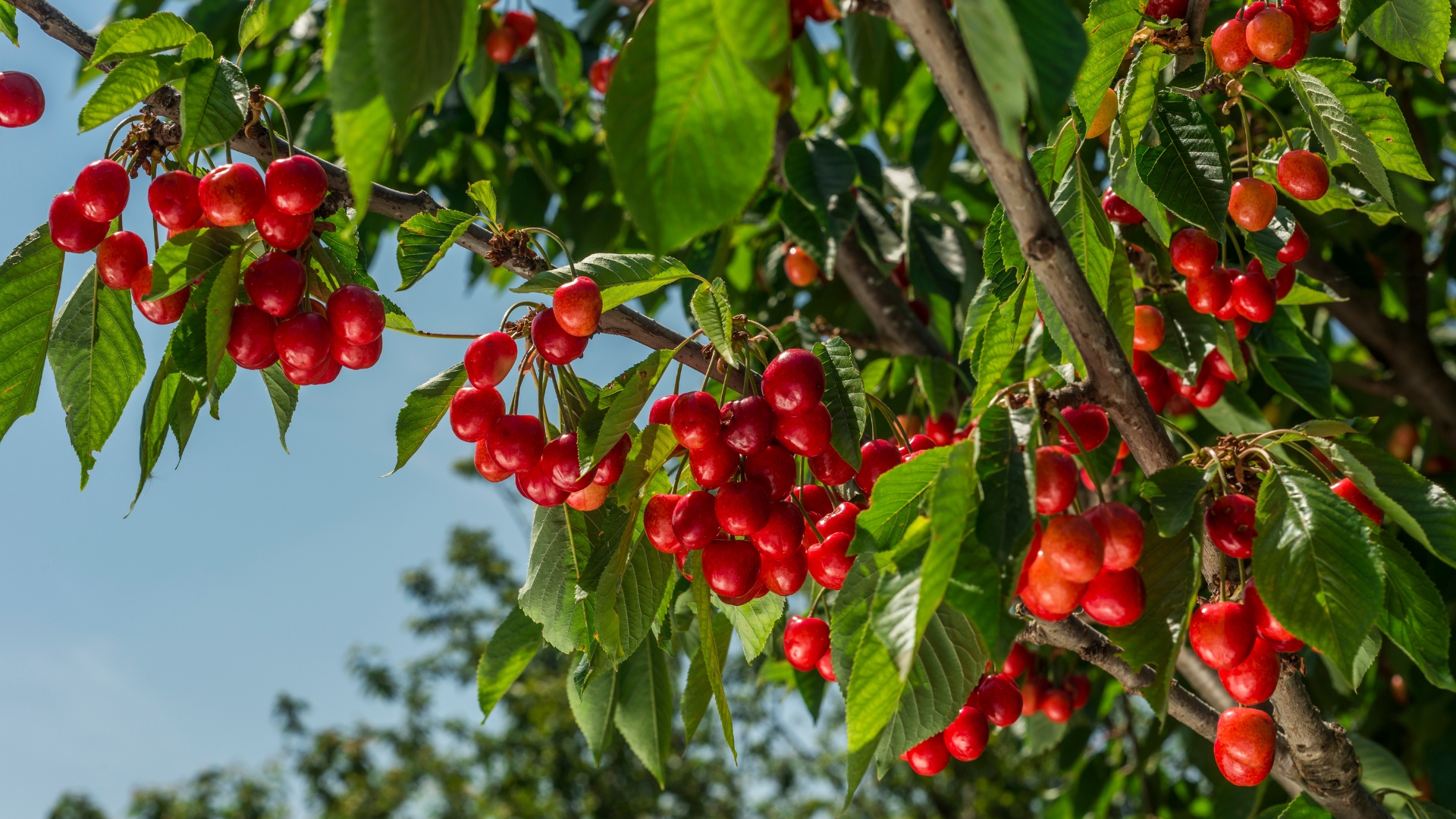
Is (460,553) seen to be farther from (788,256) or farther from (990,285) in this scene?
(990,285)

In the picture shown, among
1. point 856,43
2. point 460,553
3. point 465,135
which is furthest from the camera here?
point 460,553

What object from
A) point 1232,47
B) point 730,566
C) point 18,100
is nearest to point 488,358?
point 730,566

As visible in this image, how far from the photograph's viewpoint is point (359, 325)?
886mm

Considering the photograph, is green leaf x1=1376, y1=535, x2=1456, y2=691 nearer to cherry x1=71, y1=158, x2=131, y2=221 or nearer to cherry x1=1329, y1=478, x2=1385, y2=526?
cherry x1=1329, y1=478, x2=1385, y2=526

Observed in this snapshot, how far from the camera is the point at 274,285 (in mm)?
857

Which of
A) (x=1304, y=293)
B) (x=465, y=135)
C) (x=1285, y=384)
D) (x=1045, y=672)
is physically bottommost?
(x=1045, y=672)

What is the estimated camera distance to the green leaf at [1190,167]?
38.2 inches

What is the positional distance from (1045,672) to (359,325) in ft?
5.61

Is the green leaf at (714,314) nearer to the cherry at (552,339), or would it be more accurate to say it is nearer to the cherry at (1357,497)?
the cherry at (552,339)

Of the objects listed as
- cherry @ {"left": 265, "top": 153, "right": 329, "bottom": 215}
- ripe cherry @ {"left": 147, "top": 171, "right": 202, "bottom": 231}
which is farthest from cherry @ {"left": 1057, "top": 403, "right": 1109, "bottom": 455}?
ripe cherry @ {"left": 147, "top": 171, "right": 202, "bottom": 231}

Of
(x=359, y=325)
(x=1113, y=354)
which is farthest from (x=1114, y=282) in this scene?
(x=359, y=325)

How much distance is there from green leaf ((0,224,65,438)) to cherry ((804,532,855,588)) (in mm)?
Answer: 713

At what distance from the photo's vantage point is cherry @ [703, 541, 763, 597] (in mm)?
903

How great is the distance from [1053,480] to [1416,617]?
1.18ft
